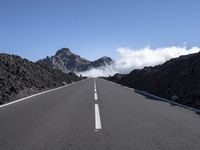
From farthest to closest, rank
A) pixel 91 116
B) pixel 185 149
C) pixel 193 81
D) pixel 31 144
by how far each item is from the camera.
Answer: pixel 193 81 → pixel 91 116 → pixel 31 144 → pixel 185 149

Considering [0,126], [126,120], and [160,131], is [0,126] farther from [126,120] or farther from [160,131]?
[160,131]

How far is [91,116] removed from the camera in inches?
465

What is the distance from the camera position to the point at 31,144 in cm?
738

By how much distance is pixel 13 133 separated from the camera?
8.63 metres

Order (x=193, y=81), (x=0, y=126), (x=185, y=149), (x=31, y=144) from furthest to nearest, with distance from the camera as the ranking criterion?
(x=193, y=81) → (x=0, y=126) → (x=31, y=144) → (x=185, y=149)

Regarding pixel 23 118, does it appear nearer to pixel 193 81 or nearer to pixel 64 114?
pixel 64 114

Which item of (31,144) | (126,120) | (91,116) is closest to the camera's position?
(31,144)

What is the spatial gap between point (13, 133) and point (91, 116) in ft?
12.1

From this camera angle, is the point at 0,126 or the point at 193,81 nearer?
the point at 0,126

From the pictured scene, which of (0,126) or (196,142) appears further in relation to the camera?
(0,126)

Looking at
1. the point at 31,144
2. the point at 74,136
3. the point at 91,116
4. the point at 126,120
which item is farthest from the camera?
the point at 91,116

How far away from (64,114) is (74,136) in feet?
14.1

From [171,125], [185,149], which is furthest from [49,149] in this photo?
[171,125]

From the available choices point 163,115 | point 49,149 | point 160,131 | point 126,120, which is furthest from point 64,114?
point 49,149
